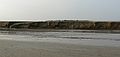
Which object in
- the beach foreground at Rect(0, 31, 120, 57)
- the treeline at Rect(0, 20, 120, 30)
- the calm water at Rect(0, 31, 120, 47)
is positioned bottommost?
the treeline at Rect(0, 20, 120, 30)

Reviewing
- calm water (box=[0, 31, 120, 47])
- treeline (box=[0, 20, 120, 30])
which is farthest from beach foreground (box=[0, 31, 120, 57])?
treeline (box=[0, 20, 120, 30])

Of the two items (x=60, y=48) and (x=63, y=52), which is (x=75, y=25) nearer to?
(x=60, y=48)

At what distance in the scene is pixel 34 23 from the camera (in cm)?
5034

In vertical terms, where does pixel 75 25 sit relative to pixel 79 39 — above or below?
below

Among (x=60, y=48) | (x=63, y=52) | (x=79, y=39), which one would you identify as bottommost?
(x=79, y=39)

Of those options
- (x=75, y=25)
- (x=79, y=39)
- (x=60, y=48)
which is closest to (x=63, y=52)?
(x=60, y=48)

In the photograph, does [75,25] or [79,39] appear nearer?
[79,39]

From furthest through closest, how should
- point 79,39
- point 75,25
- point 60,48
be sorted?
point 75,25
point 79,39
point 60,48

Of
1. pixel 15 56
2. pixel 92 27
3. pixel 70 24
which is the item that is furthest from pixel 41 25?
pixel 15 56

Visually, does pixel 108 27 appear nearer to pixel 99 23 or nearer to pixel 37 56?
pixel 99 23

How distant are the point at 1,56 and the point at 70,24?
39560 mm

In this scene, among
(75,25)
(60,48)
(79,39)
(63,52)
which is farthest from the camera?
(75,25)

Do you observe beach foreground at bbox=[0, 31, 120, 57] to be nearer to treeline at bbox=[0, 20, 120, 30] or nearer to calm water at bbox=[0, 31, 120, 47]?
calm water at bbox=[0, 31, 120, 47]

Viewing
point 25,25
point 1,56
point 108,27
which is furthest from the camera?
point 25,25
